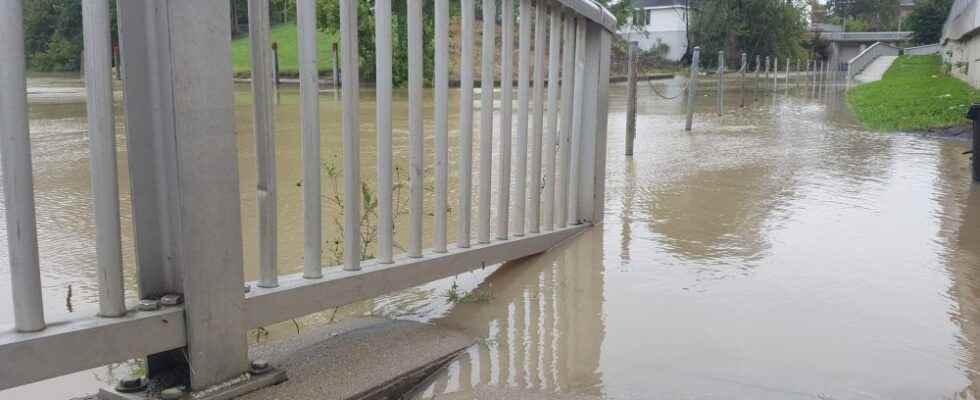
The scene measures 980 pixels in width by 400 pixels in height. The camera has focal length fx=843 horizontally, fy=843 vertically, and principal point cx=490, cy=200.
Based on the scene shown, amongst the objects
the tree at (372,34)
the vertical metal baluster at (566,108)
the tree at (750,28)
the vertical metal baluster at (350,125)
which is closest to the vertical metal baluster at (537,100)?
the vertical metal baluster at (566,108)

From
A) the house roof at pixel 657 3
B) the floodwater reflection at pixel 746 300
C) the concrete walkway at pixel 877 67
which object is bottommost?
the floodwater reflection at pixel 746 300

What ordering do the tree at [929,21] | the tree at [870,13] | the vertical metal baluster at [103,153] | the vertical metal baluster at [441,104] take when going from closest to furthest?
the vertical metal baluster at [103,153]
the vertical metal baluster at [441,104]
the tree at [929,21]
the tree at [870,13]

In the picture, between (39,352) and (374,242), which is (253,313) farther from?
(374,242)

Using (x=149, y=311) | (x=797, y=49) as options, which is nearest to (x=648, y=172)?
(x=149, y=311)

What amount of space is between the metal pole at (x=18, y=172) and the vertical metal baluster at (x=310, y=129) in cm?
92

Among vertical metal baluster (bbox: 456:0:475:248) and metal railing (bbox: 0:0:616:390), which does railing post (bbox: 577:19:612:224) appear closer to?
vertical metal baluster (bbox: 456:0:475:248)

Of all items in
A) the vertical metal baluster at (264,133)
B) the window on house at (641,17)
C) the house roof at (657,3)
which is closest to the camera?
the vertical metal baluster at (264,133)

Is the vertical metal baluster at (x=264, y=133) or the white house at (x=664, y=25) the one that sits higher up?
the white house at (x=664, y=25)

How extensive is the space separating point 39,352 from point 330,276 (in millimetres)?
1113

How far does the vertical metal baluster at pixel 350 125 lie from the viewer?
3.11 meters

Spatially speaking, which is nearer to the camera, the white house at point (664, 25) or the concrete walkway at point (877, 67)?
the concrete walkway at point (877, 67)

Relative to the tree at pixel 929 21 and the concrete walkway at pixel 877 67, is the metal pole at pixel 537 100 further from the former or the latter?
the tree at pixel 929 21

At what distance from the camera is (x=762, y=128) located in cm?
1489

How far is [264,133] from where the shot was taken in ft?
9.50
